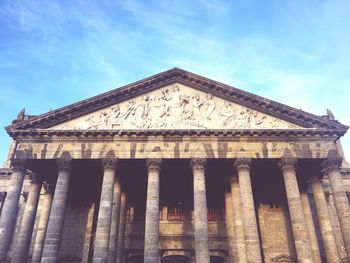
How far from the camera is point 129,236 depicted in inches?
901

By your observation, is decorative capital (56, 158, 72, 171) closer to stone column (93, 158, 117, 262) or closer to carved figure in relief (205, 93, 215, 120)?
stone column (93, 158, 117, 262)

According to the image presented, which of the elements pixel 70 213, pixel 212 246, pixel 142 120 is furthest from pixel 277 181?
pixel 70 213

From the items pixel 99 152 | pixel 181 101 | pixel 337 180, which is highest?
pixel 181 101

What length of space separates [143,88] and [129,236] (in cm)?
1048

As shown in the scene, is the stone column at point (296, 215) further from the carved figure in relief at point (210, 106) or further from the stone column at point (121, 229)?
the stone column at point (121, 229)

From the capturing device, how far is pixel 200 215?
17750mm

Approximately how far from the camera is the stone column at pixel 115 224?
1955 centimetres

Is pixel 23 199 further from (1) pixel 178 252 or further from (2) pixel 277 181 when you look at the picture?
(2) pixel 277 181

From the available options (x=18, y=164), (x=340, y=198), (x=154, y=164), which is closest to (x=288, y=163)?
(x=340, y=198)

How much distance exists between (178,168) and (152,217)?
4.56 metres

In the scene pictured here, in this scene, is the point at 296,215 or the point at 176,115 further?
the point at 176,115

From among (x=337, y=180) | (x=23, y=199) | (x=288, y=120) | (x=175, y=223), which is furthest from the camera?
(x=23, y=199)

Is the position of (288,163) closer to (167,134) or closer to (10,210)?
(167,134)

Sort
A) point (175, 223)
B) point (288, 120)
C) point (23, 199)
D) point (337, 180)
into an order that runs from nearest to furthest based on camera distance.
A: point (337, 180) → point (288, 120) → point (175, 223) → point (23, 199)
